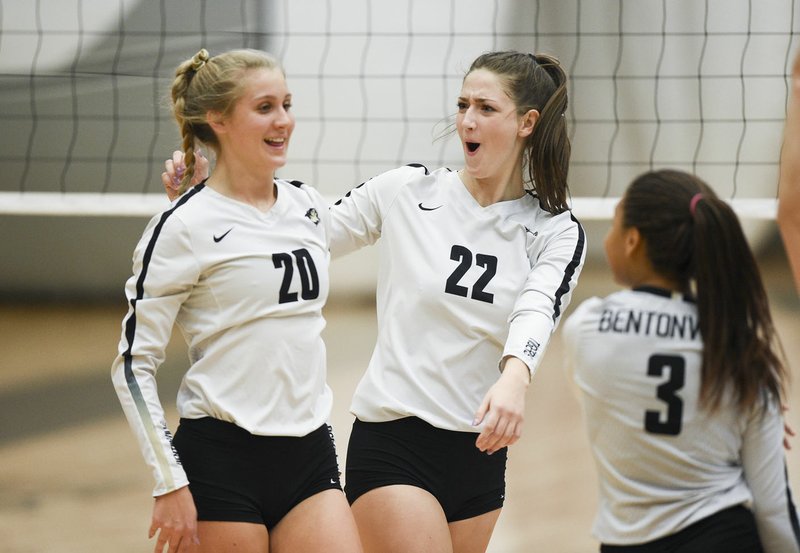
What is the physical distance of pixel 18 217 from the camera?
19.6ft

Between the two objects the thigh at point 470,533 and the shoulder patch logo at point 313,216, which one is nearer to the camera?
the shoulder patch logo at point 313,216

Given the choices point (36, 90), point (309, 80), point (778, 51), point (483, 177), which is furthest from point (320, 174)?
point (483, 177)

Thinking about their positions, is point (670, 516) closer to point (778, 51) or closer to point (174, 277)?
point (174, 277)

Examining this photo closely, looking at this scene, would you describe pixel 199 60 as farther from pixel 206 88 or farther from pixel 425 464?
pixel 425 464

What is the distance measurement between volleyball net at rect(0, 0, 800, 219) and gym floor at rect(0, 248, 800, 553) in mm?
1517

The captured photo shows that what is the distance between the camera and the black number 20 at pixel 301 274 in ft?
6.85

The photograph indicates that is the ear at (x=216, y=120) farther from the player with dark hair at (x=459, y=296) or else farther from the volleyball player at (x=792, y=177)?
the volleyball player at (x=792, y=177)

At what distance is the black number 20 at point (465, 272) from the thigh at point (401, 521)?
0.42 metres

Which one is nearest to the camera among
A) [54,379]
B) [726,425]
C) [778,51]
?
[726,425]

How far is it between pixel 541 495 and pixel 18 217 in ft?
11.1

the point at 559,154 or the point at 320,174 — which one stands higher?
the point at 559,154

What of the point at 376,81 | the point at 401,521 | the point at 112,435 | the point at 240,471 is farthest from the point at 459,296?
the point at 376,81

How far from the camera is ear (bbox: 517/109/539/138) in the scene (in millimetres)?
2467

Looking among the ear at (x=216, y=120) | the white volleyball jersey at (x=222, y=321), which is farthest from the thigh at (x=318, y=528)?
the ear at (x=216, y=120)
